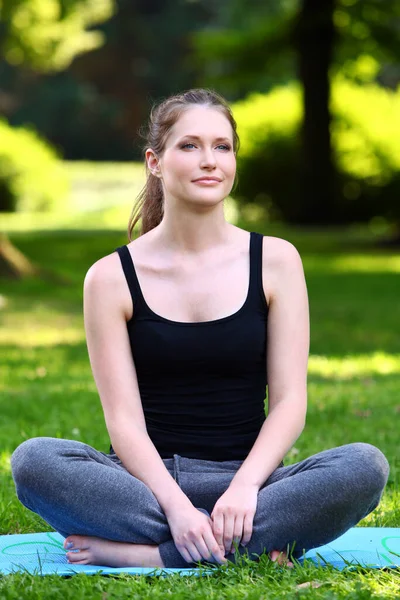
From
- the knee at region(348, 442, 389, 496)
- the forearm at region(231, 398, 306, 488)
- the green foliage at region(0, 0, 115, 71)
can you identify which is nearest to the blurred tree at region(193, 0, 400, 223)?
the green foliage at region(0, 0, 115, 71)

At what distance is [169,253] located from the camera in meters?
3.77

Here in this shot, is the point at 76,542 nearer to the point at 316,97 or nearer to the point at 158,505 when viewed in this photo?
the point at 158,505

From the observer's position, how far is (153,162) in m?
3.84

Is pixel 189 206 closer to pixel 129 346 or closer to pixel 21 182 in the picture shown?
pixel 129 346

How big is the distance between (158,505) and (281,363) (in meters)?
0.65

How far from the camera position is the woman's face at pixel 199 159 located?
3.60 m

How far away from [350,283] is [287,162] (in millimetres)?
9037

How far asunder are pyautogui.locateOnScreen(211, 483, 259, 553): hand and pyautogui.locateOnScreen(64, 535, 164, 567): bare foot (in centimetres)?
23

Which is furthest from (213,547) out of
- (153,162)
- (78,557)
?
(153,162)

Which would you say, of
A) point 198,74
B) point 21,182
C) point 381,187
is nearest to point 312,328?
point 381,187

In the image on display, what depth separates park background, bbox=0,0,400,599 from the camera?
5.78 m

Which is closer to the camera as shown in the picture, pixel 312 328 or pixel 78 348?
pixel 78 348

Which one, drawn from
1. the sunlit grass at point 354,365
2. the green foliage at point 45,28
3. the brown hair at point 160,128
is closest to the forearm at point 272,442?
the brown hair at point 160,128

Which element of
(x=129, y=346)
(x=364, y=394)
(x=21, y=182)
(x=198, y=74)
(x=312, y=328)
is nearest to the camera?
(x=129, y=346)
